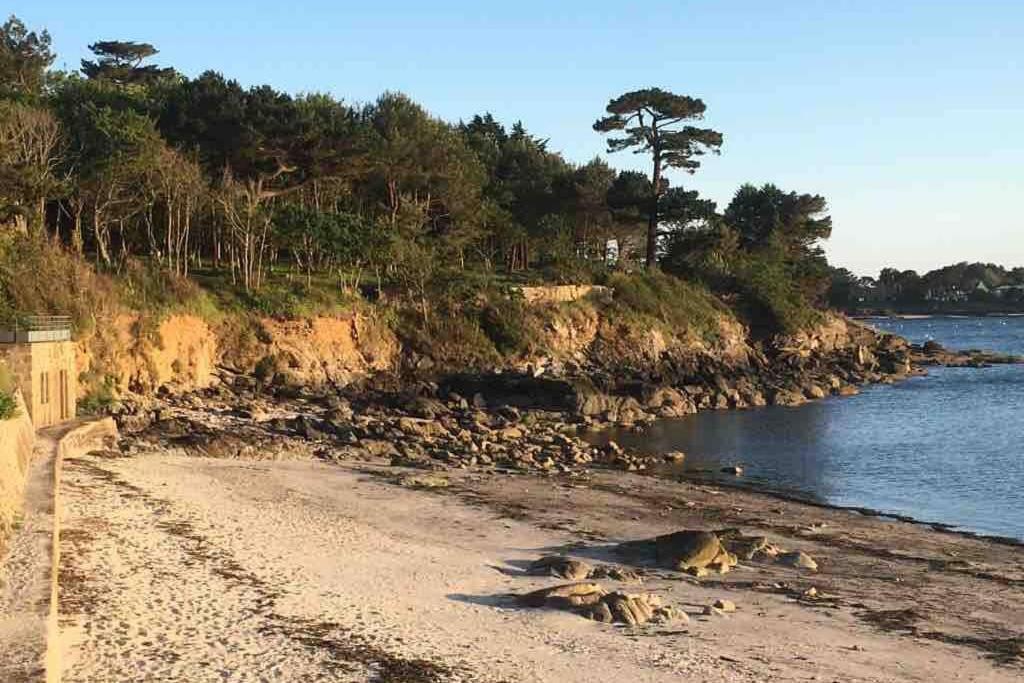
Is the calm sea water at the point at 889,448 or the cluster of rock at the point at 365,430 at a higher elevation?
the cluster of rock at the point at 365,430

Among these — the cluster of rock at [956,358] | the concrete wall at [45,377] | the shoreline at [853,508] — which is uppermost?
the concrete wall at [45,377]

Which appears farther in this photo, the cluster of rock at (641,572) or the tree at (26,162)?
the tree at (26,162)

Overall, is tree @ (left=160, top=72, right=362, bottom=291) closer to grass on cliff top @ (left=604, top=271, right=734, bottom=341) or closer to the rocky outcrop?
the rocky outcrop

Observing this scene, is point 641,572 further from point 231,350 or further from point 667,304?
point 667,304

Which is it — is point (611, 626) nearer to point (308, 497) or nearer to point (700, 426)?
point (308, 497)

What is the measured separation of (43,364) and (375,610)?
18.6 metres

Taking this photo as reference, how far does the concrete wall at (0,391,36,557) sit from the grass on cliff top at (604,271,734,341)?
159 feet

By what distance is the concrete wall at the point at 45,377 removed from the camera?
1166 inches

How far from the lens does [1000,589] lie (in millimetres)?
21203

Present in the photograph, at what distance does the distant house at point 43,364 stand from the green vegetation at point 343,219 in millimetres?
5159

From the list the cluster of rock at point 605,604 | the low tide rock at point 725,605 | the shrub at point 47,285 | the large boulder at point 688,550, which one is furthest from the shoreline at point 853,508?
the shrub at point 47,285

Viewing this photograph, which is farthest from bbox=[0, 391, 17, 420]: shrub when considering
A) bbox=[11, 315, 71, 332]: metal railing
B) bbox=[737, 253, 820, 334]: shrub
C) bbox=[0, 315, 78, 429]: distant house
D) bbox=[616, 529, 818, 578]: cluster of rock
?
bbox=[737, 253, 820, 334]: shrub

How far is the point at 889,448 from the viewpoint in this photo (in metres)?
43.5

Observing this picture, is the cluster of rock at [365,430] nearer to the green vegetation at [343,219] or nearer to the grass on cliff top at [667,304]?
the green vegetation at [343,219]
